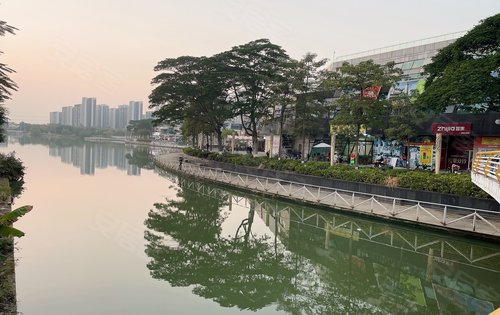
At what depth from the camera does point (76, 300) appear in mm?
8602

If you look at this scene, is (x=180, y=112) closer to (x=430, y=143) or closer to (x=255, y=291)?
(x=430, y=143)

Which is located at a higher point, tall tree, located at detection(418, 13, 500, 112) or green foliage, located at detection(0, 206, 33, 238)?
tall tree, located at detection(418, 13, 500, 112)

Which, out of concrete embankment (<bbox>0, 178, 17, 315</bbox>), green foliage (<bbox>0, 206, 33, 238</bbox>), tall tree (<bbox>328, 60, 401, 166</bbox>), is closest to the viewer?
green foliage (<bbox>0, 206, 33, 238</bbox>)

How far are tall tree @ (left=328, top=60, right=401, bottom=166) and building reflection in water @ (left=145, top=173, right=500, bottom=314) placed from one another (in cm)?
759

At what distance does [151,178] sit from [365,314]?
27.6 meters

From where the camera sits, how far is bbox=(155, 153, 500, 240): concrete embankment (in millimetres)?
14531

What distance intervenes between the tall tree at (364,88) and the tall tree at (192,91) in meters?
13.2

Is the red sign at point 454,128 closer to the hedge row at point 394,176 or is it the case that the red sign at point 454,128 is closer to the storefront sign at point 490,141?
the storefront sign at point 490,141

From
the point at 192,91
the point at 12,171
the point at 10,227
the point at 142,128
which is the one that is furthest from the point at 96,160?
the point at 142,128

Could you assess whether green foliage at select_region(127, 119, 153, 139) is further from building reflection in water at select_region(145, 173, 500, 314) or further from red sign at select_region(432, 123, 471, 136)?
building reflection in water at select_region(145, 173, 500, 314)

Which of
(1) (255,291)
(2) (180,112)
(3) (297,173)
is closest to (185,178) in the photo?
(2) (180,112)

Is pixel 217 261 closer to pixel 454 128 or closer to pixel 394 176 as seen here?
pixel 394 176

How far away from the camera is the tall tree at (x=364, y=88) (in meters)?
22.9

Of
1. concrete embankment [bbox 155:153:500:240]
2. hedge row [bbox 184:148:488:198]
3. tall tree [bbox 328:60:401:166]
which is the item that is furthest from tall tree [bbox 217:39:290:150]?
tall tree [bbox 328:60:401:166]
